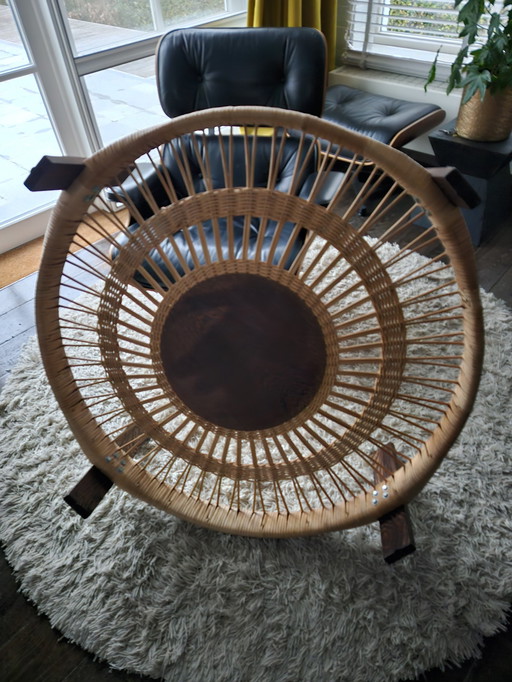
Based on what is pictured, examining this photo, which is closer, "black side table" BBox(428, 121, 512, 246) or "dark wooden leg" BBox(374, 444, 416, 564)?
"dark wooden leg" BBox(374, 444, 416, 564)

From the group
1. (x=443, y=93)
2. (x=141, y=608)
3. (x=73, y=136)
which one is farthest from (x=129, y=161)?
(x=443, y=93)

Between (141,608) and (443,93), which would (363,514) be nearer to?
(141,608)

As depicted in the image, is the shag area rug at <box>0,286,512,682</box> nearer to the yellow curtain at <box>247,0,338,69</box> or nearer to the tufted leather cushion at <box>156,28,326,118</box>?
the tufted leather cushion at <box>156,28,326,118</box>

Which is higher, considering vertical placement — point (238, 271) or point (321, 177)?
point (321, 177)

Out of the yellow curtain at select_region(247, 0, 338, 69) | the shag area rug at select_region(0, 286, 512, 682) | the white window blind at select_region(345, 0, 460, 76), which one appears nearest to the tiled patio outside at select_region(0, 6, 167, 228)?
the yellow curtain at select_region(247, 0, 338, 69)

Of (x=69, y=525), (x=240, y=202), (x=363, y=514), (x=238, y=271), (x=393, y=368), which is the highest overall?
(x=240, y=202)

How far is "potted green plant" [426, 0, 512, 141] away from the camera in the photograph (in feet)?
5.28

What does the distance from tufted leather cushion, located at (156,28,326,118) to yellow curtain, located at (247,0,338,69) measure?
2.39 feet

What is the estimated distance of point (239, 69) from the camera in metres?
1.67

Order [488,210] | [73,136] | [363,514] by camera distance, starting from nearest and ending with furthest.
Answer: [363,514] → [488,210] → [73,136]

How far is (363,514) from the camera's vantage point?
3.20 feet

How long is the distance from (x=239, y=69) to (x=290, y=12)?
835 mm

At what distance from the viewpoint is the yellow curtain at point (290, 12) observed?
223 centimetres

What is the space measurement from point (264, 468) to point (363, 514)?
8.4 inches
